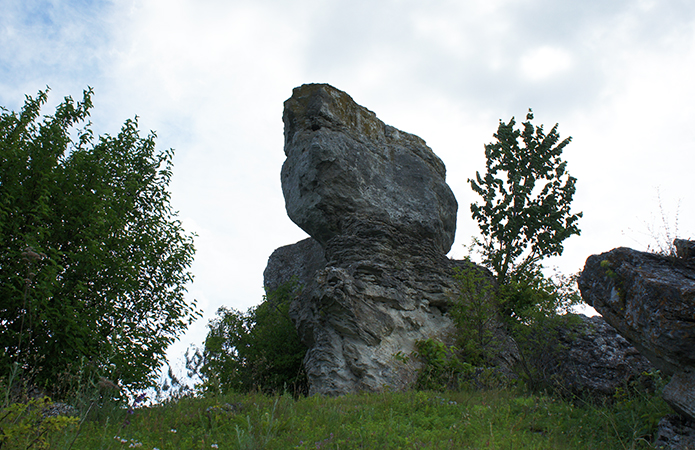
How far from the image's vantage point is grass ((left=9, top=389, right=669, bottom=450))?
181 inches

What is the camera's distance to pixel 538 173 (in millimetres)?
21344

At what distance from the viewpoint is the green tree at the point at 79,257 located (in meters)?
9.33

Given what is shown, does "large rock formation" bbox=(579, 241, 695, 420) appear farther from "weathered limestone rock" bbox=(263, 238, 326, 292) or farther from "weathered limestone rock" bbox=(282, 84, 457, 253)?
"weathered limestone rock" bbox=(263, 238, 326, 292)

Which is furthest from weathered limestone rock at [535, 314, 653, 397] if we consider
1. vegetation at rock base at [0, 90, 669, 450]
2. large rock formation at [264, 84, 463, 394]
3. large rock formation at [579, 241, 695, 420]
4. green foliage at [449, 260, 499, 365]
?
large rock formation at [264, 84, 463, 394]

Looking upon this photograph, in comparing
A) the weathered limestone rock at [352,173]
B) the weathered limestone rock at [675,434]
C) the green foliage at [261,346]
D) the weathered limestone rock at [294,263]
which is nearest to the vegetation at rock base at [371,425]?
the weathered limestone rock at [675,434]

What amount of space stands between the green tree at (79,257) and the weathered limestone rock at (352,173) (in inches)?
195

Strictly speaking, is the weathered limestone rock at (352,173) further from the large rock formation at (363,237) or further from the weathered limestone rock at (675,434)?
the weathered limestone rock at (675,434)

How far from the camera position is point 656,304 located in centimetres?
548

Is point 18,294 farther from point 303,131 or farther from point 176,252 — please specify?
point 303,131

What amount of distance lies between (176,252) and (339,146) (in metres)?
7.47

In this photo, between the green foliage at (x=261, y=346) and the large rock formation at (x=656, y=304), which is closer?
the large rock formation at (x=656, y=304)

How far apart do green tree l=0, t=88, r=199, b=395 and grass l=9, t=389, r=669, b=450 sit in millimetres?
3735

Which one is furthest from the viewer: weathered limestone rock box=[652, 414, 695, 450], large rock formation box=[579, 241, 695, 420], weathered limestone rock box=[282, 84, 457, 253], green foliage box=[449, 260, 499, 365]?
weathered limestone rock box=[282, 84, 457, 253]

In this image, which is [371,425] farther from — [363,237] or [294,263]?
[294,263]
